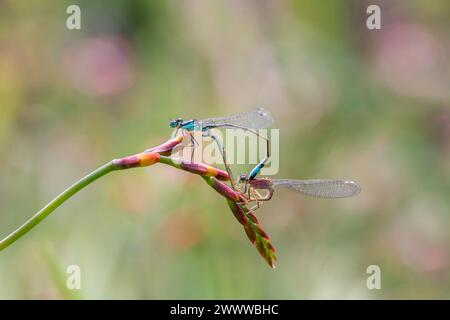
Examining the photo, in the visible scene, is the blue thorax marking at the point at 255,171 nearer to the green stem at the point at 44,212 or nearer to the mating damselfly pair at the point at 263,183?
the mating damselfly pair at the point at 263,183

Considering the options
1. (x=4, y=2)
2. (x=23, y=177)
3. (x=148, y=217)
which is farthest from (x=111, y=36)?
(x=148, y=217)

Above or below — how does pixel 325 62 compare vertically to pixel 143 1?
below

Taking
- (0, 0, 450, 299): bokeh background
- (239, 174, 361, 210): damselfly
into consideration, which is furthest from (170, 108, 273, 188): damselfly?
(0, 0, 450, 299): bokeh background

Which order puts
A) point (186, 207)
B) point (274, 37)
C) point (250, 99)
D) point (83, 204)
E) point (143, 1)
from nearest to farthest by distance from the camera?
point (186, 207)
point (83, 204)
point (250, 99)
point (274, 37)
point (143, 1)

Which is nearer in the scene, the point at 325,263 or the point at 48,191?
the point at 325,263

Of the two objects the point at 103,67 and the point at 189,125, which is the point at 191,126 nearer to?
the point at 189,125

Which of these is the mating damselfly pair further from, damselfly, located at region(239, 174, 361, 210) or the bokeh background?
the bokeh background

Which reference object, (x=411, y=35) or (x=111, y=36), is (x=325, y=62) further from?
(x=111, y=36)
